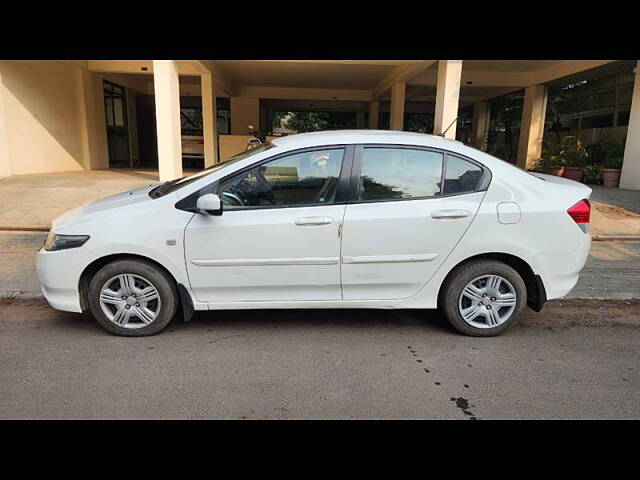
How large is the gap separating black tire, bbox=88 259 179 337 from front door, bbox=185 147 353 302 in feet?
0.75

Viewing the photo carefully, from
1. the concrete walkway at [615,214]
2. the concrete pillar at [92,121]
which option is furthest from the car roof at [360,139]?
the concrete pillar at [92,121]

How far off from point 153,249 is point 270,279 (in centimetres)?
98

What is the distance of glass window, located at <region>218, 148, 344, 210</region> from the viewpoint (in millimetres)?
3781

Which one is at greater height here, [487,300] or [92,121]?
[92,121]

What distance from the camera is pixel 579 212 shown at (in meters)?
3.85

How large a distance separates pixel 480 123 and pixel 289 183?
22117 millimetres

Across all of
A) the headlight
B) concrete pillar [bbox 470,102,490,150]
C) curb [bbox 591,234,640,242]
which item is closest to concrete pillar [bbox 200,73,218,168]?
curb [bbox 591,234,640,242]

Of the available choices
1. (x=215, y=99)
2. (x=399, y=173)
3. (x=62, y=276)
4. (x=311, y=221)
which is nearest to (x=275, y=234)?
(x=311, y=221)

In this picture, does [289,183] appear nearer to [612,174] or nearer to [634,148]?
[634,148]

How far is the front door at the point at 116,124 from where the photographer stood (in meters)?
18.2

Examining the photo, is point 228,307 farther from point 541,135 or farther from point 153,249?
point 541,135

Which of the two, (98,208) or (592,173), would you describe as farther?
(592,173)

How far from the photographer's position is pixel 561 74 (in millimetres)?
14312
